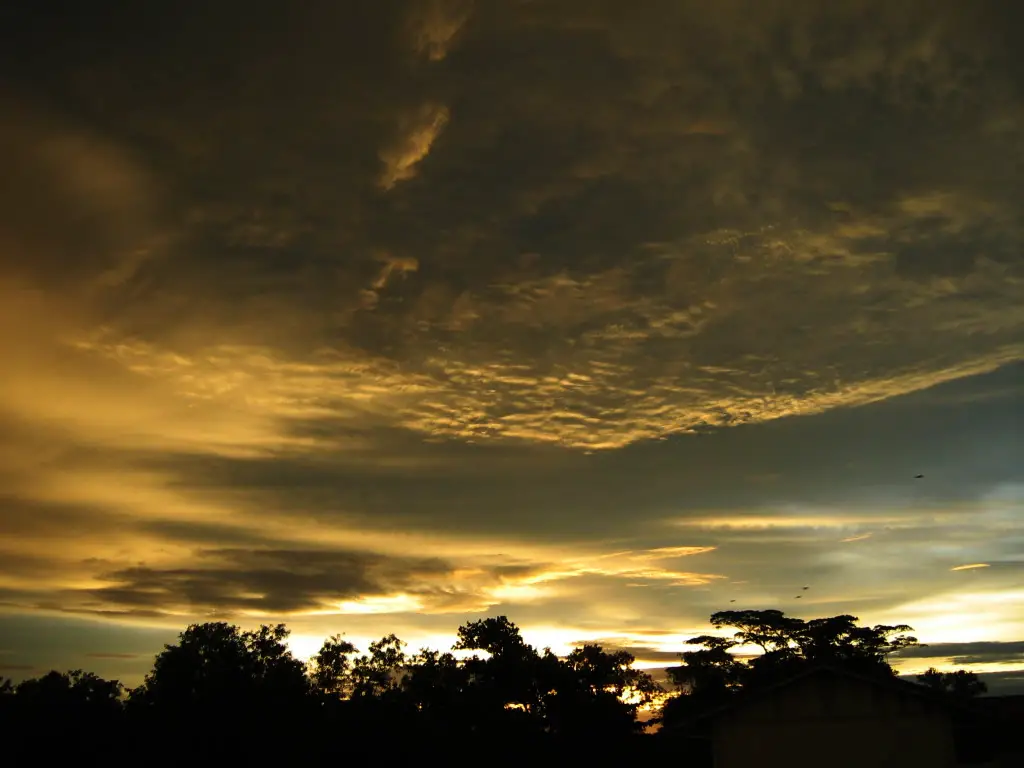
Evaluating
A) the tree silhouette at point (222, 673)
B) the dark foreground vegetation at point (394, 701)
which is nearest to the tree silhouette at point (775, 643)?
the dark foreground vegetation at point (394, 701)

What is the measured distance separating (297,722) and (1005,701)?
30.9m

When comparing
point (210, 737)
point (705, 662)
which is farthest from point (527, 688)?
point (210, 737)

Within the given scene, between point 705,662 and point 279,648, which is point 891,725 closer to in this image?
point 705,662

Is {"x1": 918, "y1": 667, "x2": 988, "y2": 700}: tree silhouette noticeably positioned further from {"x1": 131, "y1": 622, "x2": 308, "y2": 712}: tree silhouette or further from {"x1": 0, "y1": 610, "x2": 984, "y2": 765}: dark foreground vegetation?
{"x1": 131, "y1": 622, "x2": 308, "y2": 712}: tree silhouette

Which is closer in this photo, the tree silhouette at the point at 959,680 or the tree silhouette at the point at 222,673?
the tree silhouette at the point at 222,673

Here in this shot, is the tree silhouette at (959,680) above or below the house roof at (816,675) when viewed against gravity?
above

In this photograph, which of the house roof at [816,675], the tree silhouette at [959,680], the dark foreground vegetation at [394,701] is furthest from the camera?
the tree silhouette at [959,680]

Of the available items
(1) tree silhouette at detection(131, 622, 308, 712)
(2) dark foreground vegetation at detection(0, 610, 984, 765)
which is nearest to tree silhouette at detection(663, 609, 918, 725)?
(2) dark foreground vegetation at detection(0, 610, 984, 765)

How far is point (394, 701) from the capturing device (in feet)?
152

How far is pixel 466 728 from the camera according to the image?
4459 centimetres

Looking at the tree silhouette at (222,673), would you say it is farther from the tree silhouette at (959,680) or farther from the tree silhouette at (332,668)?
the tree silhouette at (959,680)

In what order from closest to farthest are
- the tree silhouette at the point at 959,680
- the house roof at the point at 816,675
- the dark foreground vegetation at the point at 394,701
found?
the house roof at the point at 816,675, the dark foreground vegetation at the point at 394,701, the tree silhouette at the point at 959,680

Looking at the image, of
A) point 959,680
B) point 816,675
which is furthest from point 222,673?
point 959,680

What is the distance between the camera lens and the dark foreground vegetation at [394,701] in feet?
129
